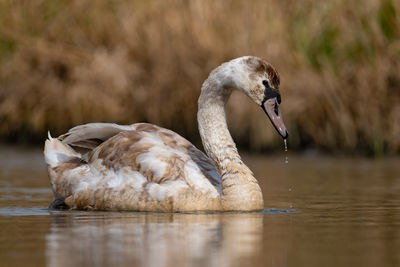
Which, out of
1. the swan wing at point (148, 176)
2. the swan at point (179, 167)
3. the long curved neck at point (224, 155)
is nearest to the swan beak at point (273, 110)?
the swan at point (179, 167)

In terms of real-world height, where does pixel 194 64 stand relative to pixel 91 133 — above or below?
above

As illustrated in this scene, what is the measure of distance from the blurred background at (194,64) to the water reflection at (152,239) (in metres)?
7.87

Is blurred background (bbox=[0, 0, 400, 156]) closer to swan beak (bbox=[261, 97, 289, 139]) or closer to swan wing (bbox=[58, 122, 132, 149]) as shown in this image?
swan wing (bbox=[58, 122, 132, 149])

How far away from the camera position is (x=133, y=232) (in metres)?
6.73

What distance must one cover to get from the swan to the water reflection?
219 millimetres

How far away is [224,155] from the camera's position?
8.57 m

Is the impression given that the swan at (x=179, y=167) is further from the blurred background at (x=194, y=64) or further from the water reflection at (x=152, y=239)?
the blurred background at (x=194, y=64)

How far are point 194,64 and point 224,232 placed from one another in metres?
10.4

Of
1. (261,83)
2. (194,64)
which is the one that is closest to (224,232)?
(261,83)

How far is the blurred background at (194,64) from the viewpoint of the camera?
607 inches

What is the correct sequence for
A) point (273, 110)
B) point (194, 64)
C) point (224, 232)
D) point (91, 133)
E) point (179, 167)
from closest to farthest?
point (224, 232)
point (179, 167)
point (273, 110)
point (91, 133)
point (194, 64)

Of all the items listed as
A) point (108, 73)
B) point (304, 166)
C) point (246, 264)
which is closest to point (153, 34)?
point (108, 73)

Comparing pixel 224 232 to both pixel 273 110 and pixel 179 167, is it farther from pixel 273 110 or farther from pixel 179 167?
pixel 273 110

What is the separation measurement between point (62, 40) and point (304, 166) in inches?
271
